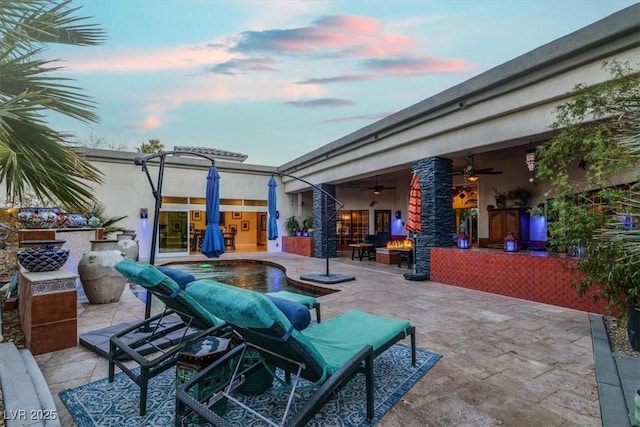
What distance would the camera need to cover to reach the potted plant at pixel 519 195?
9906 millimetres

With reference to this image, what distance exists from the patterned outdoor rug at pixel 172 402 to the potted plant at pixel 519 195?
28.6 ft

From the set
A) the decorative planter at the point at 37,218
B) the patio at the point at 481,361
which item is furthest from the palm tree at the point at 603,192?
the decorative planter at the point at 37,218

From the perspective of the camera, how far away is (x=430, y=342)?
3988 mm

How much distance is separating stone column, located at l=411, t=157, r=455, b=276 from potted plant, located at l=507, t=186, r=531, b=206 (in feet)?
10.2

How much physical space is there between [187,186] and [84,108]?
12.6 m

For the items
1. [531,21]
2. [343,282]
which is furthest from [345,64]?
[343,282]

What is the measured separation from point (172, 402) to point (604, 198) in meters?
5.22

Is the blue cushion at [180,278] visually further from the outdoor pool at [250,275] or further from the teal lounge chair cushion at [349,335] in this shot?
the outdoor pool at [250,275]

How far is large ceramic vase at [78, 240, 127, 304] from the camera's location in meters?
5.71

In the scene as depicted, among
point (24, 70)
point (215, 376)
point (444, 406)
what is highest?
point (24, 70)

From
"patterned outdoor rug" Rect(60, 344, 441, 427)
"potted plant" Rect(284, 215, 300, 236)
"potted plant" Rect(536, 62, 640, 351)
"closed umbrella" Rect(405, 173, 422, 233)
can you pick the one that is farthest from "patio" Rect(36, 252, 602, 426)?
"potted plant" Rect(284, 215, 300, 236)

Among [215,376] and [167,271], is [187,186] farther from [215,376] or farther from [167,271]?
[215,376]

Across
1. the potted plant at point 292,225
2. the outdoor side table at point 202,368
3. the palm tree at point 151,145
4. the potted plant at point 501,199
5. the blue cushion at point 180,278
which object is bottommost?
the outdoor side table at point 202,368

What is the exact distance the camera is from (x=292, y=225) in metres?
17.4
